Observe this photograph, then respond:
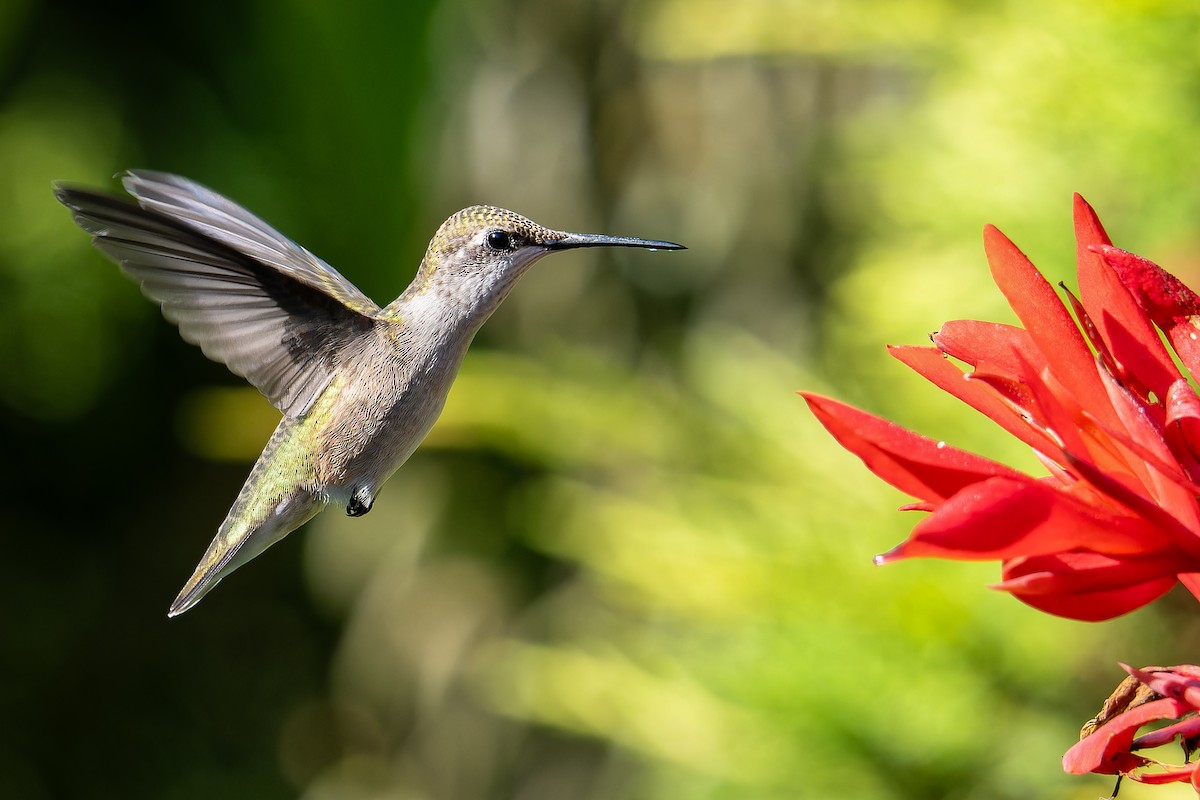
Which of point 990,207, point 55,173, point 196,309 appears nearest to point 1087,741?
point 196,309

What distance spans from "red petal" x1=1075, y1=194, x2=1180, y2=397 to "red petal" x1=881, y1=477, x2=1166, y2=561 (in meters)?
0.11

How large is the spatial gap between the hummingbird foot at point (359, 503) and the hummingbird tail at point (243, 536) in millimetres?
54

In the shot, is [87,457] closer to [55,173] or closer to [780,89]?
[55,173]

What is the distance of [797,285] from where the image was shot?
286 cm

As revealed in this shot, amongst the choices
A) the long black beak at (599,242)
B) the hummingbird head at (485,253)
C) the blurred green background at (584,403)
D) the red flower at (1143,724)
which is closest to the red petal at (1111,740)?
the red flower at (1143,724)

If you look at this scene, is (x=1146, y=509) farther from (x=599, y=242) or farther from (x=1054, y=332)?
(x=599, y=242)

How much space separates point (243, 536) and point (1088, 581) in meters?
0.78

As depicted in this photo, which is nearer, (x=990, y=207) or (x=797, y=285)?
(x=990, y=207)

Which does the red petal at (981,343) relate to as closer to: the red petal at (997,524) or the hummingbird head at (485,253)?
the red petal at (997,524)

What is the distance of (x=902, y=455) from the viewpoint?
0.51m

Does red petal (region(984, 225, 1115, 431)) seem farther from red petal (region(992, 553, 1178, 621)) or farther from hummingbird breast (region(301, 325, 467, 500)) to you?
hummingbird breast (region(301, 325, 467, 500))

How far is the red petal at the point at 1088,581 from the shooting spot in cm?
50

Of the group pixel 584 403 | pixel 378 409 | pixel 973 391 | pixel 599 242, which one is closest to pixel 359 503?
pixel 378 409

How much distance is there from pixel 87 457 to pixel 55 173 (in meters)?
0.73
